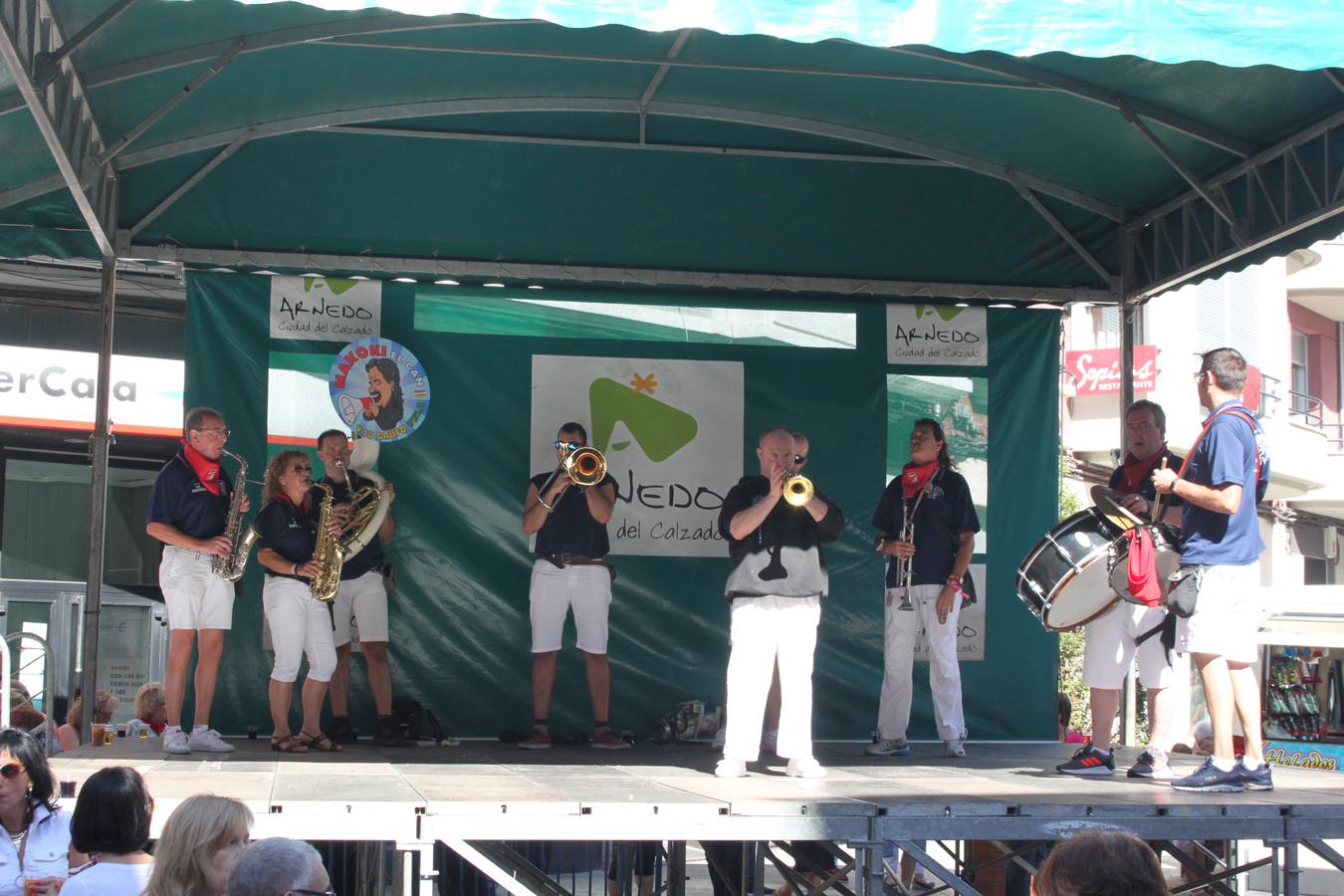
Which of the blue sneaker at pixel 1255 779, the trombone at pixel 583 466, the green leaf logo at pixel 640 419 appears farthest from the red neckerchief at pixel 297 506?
the blue sneaker at pixel 1255 779

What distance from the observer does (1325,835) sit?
18.2ft

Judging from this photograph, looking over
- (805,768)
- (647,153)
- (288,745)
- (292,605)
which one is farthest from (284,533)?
(647,153)

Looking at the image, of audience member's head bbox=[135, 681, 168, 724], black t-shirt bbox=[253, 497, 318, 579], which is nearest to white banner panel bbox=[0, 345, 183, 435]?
audience member's head bbox=[135, 681, 168, 724]

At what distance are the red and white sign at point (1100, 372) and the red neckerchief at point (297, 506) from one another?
1479 cm

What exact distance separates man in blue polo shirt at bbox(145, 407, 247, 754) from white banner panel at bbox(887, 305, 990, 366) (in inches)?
177

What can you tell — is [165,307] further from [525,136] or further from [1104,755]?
[1104,755]

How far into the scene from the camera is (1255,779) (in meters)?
5.95

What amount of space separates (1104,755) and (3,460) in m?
10.8

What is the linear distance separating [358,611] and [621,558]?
177cm

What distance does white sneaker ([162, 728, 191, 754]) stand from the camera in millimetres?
7414

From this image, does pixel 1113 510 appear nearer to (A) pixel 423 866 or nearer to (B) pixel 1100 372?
(A) pixel 423 866

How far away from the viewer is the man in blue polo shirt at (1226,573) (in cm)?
589

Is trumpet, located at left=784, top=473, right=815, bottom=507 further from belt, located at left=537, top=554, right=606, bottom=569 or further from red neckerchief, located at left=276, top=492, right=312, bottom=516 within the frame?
red neckerchief, located at left=276, top=492, right=312, bottom=516

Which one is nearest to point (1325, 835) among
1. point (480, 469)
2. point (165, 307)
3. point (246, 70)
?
point (480, 469)
